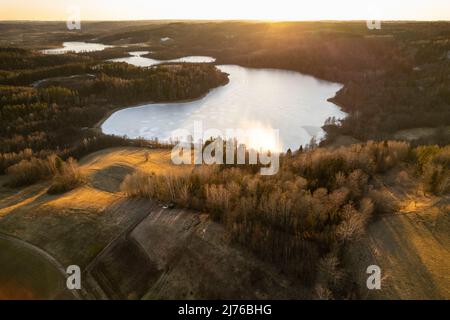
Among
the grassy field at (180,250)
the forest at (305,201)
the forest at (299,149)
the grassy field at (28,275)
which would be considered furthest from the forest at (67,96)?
the forest at (305,201)

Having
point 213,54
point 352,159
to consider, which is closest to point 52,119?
point 352,159

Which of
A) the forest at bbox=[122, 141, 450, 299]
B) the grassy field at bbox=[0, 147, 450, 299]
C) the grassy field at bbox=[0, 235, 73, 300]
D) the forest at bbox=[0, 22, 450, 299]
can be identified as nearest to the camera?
the grassy field at bbox=[0, 147, 450, 299]

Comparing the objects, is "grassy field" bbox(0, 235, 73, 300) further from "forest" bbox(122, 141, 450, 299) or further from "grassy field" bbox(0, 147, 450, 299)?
"forest" bbox(122, 141, 450, 299)

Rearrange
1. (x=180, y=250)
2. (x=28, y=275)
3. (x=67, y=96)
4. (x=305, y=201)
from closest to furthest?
(x=28, y=275)
(x=180, y=250)
(x=305, y=201)
(x=67, y=96)

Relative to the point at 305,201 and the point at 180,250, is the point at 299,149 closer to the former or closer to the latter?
the point at 305,201

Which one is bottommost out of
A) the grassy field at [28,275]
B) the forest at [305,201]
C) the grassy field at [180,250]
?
the grassy field at [28,275]

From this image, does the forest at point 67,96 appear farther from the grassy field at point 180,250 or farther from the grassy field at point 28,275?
the grassy field at point 28,275

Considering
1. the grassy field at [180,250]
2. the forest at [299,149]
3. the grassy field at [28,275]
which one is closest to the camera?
the grassy field at [180,250]

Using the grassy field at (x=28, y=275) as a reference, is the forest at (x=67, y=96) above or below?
above

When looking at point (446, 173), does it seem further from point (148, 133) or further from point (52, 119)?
point (52, 119)

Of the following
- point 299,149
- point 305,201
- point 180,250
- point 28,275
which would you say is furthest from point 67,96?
point 305,201

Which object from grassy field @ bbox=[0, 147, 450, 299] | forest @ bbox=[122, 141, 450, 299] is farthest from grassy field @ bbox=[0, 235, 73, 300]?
forest @ bbox=[122, 141, 450, 299]

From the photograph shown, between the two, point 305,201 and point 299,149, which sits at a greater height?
point 305,201
